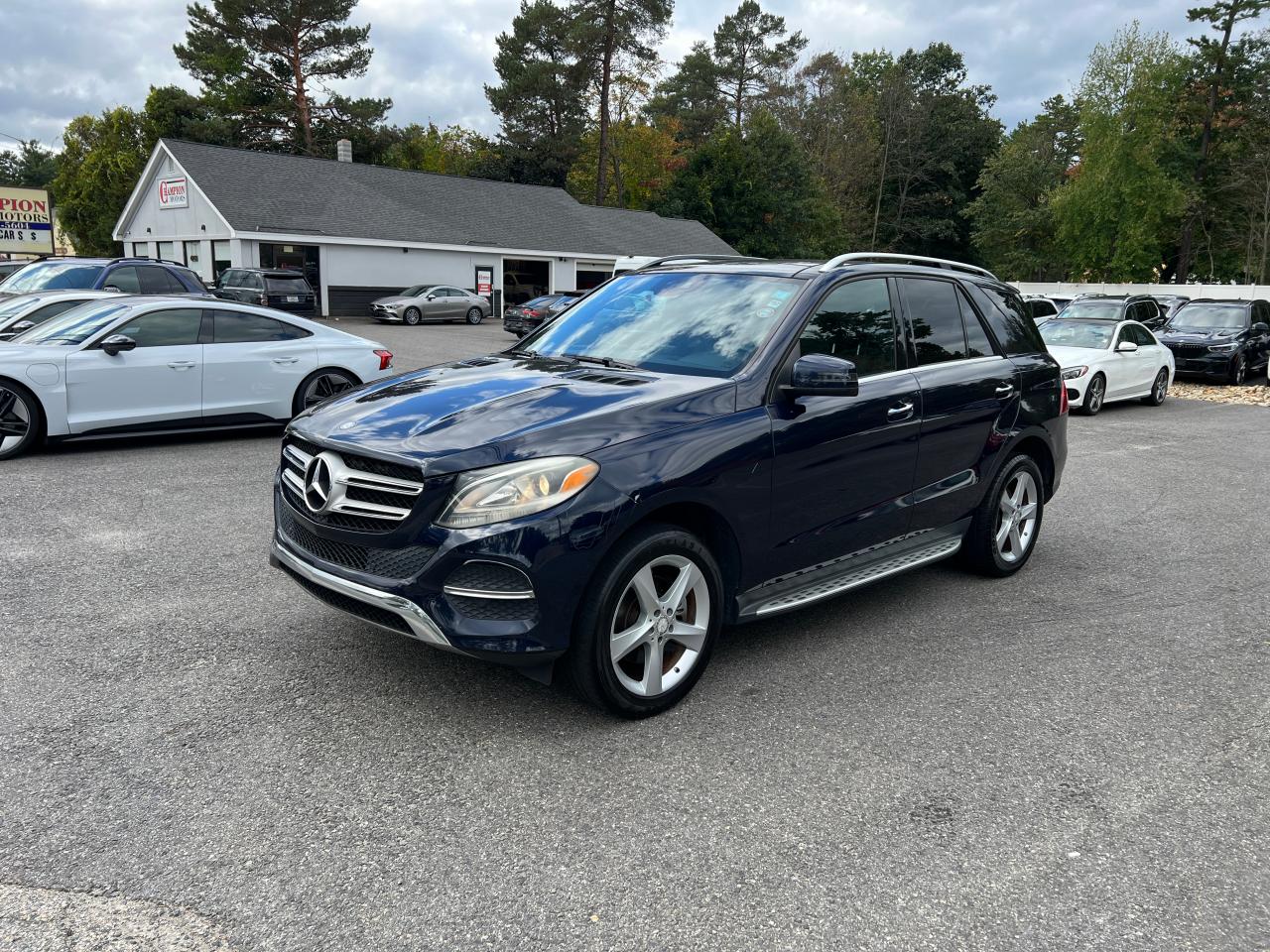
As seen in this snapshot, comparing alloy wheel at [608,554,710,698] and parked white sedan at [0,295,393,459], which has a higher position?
parked white sedan at [0,295,393,459]

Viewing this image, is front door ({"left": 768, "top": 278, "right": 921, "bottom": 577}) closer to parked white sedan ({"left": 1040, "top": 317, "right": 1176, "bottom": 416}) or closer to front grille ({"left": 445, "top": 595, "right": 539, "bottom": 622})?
front grille ({"left": 445, "top": 595, "right": 539, "bottom": 622})

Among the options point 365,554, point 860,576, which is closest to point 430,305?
point 860,576

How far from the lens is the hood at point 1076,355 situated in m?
14.9

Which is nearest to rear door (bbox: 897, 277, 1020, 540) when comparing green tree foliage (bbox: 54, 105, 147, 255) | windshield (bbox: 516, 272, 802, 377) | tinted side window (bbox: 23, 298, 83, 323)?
windshield (bbox: 516, 272, 802, 377)

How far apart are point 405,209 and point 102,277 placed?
1081 inches

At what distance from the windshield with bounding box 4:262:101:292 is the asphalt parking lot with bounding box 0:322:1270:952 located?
1247cm

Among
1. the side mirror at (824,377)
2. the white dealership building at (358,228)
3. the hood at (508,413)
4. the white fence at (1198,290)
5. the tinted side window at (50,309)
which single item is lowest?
the hood at (508,413)

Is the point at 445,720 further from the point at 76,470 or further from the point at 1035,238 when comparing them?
the point at 1035,238

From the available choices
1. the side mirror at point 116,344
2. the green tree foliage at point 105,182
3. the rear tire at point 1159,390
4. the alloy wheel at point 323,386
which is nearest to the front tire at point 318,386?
the alloy wheel at point 323,386

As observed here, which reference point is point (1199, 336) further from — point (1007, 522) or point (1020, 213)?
point (1020, 213)

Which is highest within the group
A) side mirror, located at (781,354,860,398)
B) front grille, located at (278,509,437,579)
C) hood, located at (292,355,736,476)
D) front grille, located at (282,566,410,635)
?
side mirror, located at (781,354,860,398)

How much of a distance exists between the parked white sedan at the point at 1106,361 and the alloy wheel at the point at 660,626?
40.9 ft

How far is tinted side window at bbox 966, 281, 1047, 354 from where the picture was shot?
19.2ft

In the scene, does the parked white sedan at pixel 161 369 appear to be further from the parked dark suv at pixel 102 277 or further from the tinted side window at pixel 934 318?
the tinted side window at pixel 934 318
